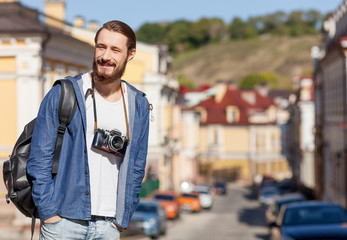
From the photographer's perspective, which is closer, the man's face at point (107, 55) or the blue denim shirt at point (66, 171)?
the blue denim shirt at point (66, 171)

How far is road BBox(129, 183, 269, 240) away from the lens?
30.0m

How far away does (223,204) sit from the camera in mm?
54156

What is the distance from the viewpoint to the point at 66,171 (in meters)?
3.77

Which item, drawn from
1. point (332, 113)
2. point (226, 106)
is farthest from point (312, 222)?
point (226, 106)

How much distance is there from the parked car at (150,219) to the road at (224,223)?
1139 millimetres

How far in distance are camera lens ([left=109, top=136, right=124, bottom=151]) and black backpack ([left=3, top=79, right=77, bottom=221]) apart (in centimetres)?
24

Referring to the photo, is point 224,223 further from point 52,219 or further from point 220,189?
point 52,219

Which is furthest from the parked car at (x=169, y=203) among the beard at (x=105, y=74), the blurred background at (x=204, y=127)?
the beard at (x=105, y=74)

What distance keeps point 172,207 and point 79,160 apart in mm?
33507

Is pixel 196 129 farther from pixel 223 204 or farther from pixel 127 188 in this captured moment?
pixel 127 188

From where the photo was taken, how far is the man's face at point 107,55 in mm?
3949

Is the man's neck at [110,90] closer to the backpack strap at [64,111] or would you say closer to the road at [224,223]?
the backpack strap at [64,111]

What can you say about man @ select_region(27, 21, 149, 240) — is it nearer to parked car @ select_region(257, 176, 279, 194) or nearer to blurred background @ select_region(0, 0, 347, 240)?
blurred background @ select_region(0, 0, 347, 240)

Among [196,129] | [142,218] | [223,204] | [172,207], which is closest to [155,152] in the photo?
[172,207]
